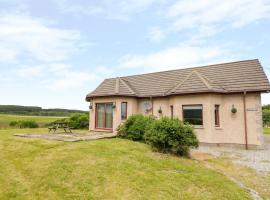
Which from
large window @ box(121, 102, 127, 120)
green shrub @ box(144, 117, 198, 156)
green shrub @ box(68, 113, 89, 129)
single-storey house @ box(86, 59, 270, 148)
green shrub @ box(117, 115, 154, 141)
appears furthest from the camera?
green shrub @ box(68, 113, 89, 129)

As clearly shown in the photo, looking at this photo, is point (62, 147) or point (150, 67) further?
point (150, 67)

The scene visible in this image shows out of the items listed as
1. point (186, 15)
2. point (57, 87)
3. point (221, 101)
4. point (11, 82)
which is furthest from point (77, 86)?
point (221, 101)

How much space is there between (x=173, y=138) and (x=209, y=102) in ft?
17.7

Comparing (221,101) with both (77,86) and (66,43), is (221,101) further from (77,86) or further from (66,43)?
(77,86)

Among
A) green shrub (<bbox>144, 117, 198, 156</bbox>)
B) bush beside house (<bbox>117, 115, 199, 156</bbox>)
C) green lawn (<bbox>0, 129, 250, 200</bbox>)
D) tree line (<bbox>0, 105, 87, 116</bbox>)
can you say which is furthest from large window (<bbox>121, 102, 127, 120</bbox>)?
tree line (<bbox>0, 105, 87, 116</bbox>)

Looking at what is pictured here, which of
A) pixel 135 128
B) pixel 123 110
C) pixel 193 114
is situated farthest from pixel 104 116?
pixel 193 114

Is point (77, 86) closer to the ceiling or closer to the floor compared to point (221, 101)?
closer to the ceiling

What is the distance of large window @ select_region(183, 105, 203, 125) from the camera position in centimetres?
1427

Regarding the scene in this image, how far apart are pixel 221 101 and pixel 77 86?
Result: 19314 millimetres

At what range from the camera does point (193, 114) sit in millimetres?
14539

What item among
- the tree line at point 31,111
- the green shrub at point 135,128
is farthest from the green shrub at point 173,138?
the tree line at point 31,111

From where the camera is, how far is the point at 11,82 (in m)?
28.2

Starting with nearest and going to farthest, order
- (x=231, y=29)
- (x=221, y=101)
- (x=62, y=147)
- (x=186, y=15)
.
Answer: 1. (x=62, y=147)
2. (x=221, y=101)
3. (x=186, y=15)
4. (x=231, y=29)

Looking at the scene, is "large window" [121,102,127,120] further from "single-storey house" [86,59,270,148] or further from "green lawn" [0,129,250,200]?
"green lawn" [0,129,250,200]
